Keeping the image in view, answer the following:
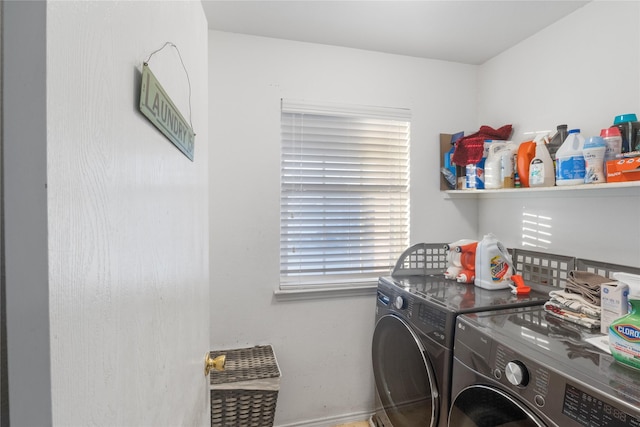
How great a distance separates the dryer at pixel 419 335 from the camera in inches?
52.0

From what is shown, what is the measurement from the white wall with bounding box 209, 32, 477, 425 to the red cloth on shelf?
0.19m

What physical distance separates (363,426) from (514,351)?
1.50 meters

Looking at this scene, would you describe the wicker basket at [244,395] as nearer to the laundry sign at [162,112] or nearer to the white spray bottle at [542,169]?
the laundry sign at [162,112]

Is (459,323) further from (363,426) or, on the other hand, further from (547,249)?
(363,426)

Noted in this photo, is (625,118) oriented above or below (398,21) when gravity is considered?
below

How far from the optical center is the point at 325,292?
81.0 inches

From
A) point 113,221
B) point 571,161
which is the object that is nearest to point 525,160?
point 571,161

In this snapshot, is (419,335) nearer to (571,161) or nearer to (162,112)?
(571,161)

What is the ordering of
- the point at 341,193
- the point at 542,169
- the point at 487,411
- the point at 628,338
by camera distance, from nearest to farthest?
the point at 628,338
the point at 487,411
the point at 542,169
the point at 341,193

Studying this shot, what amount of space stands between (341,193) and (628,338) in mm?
1503

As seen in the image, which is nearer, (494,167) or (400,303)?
(400,303)

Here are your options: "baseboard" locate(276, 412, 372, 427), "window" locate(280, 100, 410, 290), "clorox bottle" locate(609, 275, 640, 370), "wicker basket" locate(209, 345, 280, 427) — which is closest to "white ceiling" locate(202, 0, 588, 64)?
"window" locate(280, 100, 410, 290)

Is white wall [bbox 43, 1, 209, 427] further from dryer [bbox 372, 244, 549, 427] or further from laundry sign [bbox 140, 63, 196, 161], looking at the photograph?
dryer [bbox 372, 244, 549, 427]

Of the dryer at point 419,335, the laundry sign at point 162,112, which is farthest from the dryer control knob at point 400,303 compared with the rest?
the laundry sign at point 162,112
